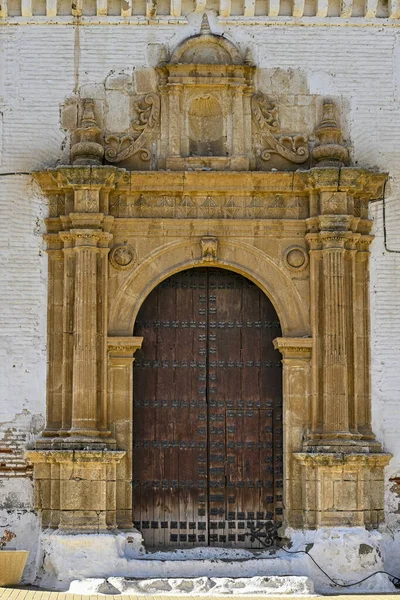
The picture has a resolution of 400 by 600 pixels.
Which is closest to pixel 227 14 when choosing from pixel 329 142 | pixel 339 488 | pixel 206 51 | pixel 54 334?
pixel 206 51

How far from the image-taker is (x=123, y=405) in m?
14.0

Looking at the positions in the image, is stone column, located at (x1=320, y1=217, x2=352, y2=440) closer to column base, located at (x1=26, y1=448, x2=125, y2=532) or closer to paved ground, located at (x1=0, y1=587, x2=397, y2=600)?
paved ground, located at (x1=0, y1=587, x2=397, y2=600)

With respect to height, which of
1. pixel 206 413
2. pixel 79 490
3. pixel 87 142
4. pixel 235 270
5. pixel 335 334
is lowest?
pixel 79 490

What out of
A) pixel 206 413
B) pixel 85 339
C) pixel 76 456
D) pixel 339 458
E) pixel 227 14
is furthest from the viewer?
pixel 227 14

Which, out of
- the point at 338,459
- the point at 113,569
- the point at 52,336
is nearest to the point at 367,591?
the point at 338,459

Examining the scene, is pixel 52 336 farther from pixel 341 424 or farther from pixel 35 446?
pixel 341 424

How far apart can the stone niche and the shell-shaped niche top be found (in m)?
0.02

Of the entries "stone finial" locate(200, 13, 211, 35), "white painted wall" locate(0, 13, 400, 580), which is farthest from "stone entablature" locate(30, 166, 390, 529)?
"stone finial" locate(200, 13, 211, 35)

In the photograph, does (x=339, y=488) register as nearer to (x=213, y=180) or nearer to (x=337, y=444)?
(x=337, y=444)

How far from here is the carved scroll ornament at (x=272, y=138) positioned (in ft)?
47.8

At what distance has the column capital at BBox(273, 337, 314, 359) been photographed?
1413 cm

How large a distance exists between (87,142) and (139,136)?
69cm

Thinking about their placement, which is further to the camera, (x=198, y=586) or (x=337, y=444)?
(x=337, y=444)

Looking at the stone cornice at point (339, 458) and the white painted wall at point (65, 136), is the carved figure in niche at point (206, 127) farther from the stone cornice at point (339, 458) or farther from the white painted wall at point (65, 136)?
the stone cornice at point (339, 458)
